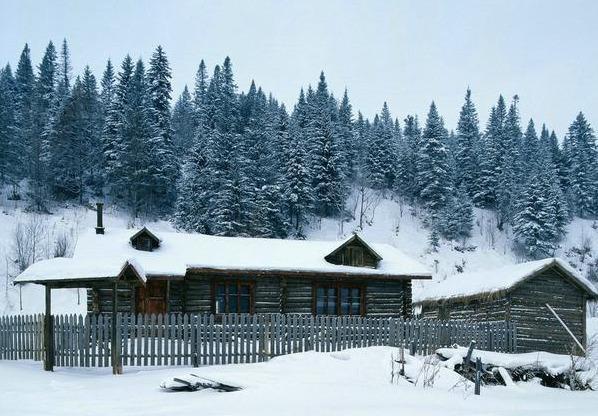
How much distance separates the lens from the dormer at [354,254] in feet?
97.9

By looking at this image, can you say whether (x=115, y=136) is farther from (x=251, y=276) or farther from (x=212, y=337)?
(x=212, y=337)

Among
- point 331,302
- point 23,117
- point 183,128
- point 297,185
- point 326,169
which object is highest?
point 183,128

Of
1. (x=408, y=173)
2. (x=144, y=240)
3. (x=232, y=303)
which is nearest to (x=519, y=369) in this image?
(x=232, y=303)

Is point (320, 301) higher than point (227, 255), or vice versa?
point (227, 255)

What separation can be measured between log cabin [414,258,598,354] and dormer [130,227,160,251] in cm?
1506

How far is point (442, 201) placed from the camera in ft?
254

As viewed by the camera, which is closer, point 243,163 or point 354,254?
point 354,254

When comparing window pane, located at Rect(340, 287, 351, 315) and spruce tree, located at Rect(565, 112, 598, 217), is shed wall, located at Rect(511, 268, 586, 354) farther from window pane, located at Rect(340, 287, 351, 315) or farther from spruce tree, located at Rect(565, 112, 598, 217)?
spruce tree, located at Rect(565, 112, 598, 217)

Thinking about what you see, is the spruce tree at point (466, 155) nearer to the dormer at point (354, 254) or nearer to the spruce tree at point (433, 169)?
the spruce tree at point (433, 169)

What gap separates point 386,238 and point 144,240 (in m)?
45.0

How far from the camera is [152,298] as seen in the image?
27359 mm

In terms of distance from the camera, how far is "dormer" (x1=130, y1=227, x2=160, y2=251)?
27969 millimetres

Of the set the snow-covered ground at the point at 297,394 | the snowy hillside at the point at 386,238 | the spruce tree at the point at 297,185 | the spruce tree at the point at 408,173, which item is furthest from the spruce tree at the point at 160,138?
the snow-covered ground at the point at 297,394

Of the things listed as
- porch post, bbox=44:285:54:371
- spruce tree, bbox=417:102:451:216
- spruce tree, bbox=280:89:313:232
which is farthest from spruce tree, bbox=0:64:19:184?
porch post, bbox=44:285:54:371
